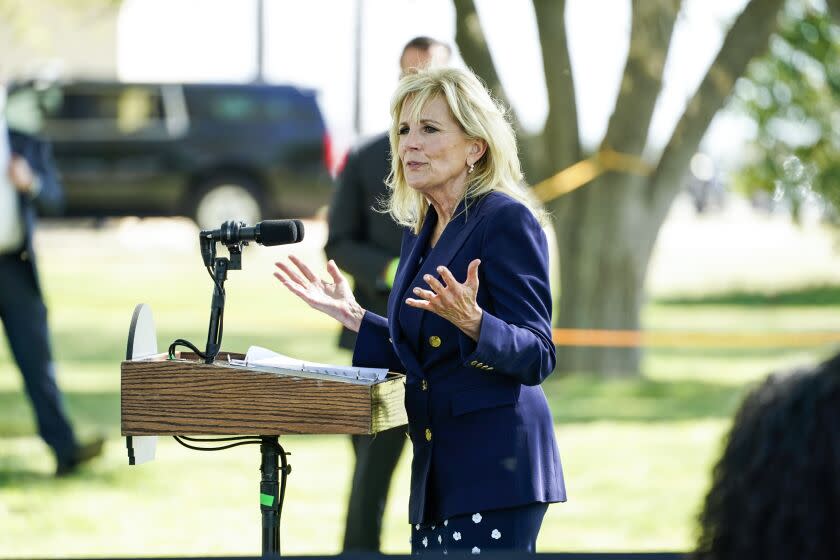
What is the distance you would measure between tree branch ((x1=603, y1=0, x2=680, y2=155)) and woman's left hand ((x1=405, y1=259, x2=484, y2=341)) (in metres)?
9.07

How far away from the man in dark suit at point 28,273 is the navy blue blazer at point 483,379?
4.27 m

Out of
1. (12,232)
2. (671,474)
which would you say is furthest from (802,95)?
(12,232)

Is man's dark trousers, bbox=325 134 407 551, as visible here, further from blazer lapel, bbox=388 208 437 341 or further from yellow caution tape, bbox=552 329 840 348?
yellow caution tape, bbox=552 329 840 348

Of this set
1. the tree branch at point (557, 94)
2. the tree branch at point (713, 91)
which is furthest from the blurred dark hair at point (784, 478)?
the tree branch at point (713, 91)

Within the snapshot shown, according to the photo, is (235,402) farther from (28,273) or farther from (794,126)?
(794,126)

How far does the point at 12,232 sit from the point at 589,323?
614 centimetres

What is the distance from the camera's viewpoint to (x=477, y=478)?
3164mm

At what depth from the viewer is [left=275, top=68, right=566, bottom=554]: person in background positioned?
3086 millimetres

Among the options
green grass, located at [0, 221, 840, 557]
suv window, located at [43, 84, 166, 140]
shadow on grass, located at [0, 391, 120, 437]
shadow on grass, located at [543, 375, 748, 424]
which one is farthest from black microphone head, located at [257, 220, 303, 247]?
suv window, located at [43, 84, 166, 140]

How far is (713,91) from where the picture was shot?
11.7 metres

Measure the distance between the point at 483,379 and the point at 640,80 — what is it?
8933 mm

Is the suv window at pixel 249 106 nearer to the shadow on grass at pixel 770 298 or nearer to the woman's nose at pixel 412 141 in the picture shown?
the shadow on grass at pixel 770 298

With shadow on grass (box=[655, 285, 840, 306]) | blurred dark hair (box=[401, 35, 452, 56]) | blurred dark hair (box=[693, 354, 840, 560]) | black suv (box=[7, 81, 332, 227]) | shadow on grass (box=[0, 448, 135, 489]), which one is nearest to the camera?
blurred dark hair (box=[693, 354, 840, 560])

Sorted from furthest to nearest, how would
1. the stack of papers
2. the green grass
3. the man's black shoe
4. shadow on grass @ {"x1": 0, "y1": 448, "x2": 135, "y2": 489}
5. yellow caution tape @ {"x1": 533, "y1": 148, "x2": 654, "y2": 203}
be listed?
yellow caution tape @ {"x1": 533, "y1": 148, "x2": 654, "y2": 203}, the man's black shoe, shadow on grass @ {"x1": 0, "y1": 448, "x2": 135, "y2": 489}, the green grass, the stack of papers
